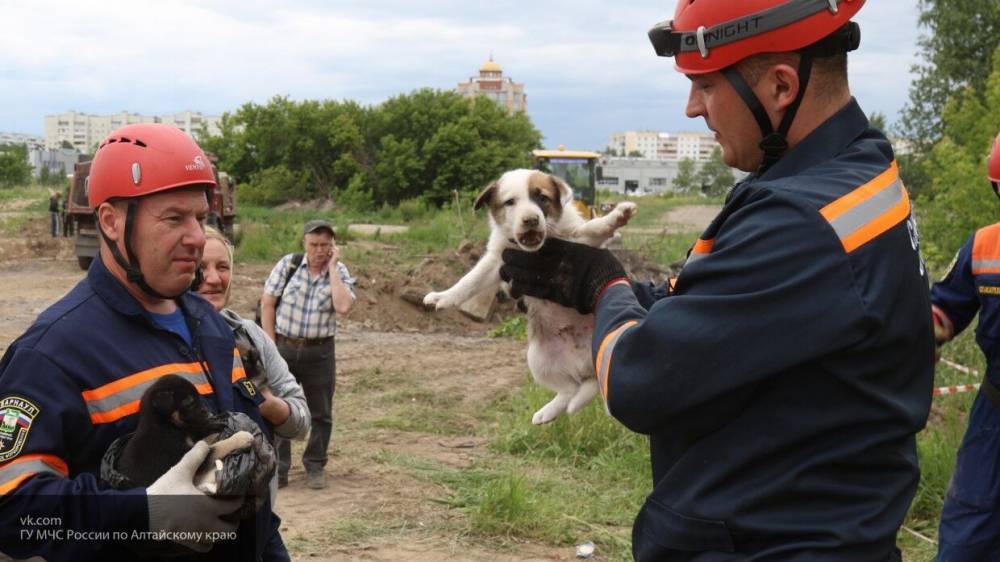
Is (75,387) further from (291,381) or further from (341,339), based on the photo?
(341,339)

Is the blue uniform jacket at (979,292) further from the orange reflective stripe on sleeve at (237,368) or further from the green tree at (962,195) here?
the green tree at (962,195)

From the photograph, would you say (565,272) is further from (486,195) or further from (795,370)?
(486,195)

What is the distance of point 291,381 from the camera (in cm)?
393

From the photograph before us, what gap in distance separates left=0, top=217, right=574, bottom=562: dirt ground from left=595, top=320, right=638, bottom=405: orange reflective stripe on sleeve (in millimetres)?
4548

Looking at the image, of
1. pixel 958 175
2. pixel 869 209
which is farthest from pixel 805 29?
pixel 958 175

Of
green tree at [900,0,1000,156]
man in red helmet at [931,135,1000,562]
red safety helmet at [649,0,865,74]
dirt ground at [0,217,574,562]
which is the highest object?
green tree at [900,0,1000,156]

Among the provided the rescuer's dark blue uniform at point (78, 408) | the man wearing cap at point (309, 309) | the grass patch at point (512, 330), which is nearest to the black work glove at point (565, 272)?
the rescuer's dark blue uniform at point (78, 408)

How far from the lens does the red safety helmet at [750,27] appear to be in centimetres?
219

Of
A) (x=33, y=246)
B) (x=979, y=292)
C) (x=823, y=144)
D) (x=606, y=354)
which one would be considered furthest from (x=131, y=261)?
(x=33, y=246)

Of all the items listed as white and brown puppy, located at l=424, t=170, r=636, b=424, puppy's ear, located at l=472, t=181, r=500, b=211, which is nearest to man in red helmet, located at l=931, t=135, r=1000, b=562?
white and brown puppy, located at l=424, t=170, r=636, b=424

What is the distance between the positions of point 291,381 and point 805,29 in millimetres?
2563

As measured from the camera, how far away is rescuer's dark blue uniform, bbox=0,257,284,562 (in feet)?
8.13

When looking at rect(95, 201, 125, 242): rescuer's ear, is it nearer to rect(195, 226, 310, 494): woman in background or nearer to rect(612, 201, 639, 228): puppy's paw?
rect(195, 226, 310, 494): woman in background

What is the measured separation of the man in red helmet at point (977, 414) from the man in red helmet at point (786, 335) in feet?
8.73
